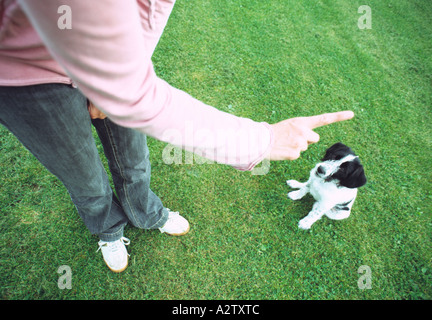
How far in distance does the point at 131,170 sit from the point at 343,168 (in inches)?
70.0

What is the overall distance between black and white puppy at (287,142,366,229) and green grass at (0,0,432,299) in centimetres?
24

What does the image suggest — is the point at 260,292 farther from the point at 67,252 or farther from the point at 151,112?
the point at 151,112

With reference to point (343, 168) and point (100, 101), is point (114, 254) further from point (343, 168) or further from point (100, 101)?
point (343, 168)

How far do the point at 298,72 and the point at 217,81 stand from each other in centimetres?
152

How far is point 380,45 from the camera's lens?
506 centimetres

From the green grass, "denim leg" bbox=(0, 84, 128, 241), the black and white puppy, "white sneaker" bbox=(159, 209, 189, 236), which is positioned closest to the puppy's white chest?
the black and white puppy

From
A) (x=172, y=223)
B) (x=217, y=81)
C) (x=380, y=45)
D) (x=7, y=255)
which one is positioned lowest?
(x=7, y=255)

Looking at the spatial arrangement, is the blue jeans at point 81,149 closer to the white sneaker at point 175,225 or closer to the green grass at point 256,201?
the white sneaker at point 175,225

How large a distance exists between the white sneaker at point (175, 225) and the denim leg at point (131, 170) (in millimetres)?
138

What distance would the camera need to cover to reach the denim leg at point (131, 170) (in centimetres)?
143

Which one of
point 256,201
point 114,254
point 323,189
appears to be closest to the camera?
point 114,254

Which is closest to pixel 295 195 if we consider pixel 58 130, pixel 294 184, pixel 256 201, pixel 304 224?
pixel 294 184

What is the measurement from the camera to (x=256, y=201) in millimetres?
2850
